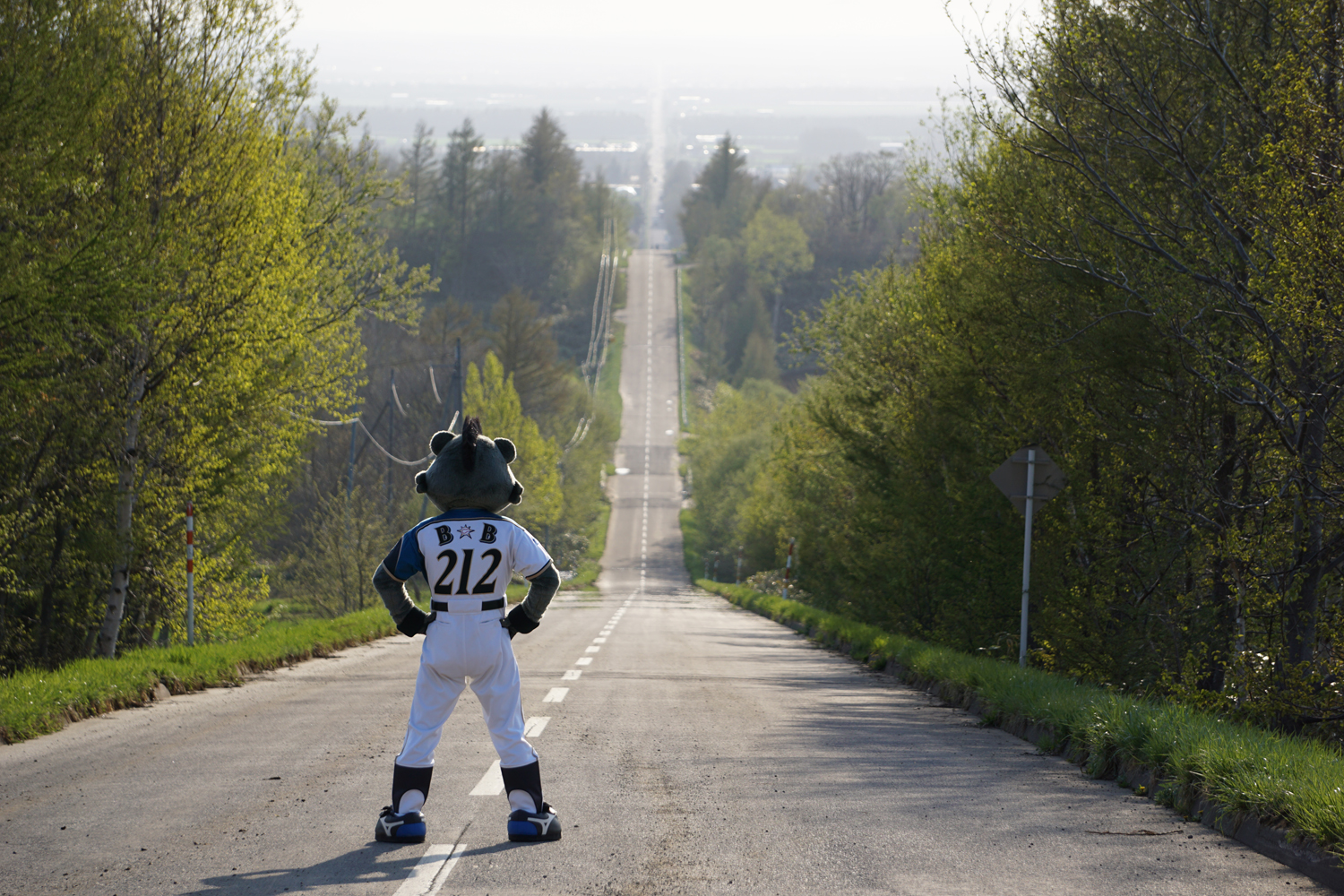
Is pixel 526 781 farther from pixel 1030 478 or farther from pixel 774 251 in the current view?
pixel 774 251

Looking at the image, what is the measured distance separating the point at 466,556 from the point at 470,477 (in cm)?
48

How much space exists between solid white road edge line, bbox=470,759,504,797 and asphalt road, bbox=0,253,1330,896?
33 millimetres

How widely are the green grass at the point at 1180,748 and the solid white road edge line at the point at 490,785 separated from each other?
146 inches

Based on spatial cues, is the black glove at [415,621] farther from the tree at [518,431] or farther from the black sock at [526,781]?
the tree at [518,431]

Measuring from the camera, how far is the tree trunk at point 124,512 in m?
16.8

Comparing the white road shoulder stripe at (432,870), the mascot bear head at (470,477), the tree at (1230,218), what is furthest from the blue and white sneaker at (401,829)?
the tree at (1230,218)

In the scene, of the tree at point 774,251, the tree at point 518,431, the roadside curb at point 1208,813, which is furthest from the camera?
the tree at point 774,251

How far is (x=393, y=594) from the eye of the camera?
225 inches

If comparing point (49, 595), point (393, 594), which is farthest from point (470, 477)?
point (49, 595)

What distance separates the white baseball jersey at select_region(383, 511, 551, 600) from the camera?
5586 millimetres

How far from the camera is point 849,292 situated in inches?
1057

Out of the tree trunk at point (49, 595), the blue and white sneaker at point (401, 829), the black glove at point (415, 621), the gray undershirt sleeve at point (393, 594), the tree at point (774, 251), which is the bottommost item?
the tree trunk at point (49, 595)

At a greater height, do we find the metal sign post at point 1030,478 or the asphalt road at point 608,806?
the metal sign post at point 1030,478

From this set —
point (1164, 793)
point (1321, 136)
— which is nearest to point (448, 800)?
point (1164, 793)
